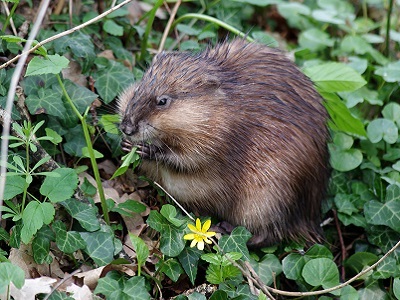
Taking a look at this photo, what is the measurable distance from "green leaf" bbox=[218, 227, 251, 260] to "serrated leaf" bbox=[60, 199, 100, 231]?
800 mm

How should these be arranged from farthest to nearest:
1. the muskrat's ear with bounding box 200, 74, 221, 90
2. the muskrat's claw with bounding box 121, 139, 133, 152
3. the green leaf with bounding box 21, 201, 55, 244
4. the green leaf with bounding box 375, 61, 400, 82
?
→ the green leaf with bounding box 375, 61, 400, 82 < the muskrat's claw with bounding box 121, 139, 133, 152 < the muskrat's ear with bounding box 200, 74, 221, 90 < the green leaf with bounding box 21, 201, 55, 244

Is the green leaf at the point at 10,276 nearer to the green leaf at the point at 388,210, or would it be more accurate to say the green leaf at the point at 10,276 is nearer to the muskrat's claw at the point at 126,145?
the muskrat's claw at the point at 126,145

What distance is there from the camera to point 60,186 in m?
3.79

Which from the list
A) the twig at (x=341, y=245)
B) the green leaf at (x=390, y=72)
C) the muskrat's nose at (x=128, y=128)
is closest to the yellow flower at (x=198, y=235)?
the muskrat's nose at (x=128, y=128)

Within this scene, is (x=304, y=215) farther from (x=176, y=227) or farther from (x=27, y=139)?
(x=27, y=139)

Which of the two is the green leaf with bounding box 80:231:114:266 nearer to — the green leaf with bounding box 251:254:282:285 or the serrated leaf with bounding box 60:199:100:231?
the serrated leaf with bounding box 60:199:100:231

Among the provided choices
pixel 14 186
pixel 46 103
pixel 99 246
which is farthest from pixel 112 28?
pixel 99 246

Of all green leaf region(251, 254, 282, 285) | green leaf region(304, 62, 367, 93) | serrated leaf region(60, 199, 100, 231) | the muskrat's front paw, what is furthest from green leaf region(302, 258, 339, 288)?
green leaf region(304, 62, 367, 93)

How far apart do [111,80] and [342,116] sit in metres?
1.82

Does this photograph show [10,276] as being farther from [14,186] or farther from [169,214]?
[169,214]

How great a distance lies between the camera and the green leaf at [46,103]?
4293mm

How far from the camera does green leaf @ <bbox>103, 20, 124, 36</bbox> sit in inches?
204

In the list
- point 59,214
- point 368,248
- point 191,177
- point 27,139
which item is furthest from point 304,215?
point 27,139

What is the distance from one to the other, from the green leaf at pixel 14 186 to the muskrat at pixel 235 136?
75 centimetres
